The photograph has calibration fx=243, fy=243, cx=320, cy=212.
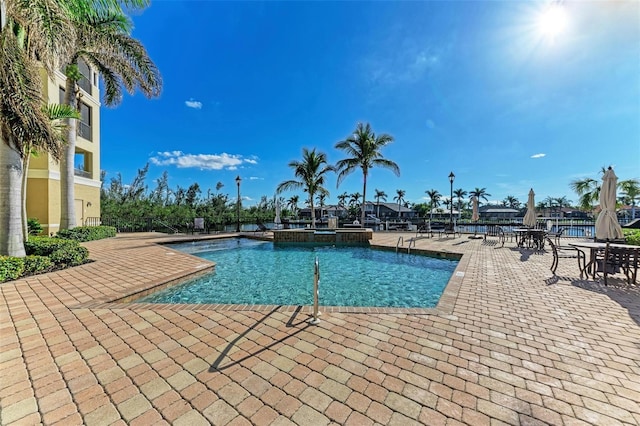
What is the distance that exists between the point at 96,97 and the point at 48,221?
7844 millimetres

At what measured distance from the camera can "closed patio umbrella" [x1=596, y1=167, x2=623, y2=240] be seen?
5914mm

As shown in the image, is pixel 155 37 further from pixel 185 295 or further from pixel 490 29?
pixel 490 29

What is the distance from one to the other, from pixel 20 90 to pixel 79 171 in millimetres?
11454

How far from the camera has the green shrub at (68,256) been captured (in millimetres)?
5727

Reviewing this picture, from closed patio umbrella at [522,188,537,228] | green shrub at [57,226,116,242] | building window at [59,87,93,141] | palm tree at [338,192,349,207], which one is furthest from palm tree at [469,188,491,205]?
building window at [59,87,93,141]

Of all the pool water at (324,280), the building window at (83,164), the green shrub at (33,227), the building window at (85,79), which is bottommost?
the pool water at (324,280)

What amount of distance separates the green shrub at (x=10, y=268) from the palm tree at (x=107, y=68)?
20.6 feet

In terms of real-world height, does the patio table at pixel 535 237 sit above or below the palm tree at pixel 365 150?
below

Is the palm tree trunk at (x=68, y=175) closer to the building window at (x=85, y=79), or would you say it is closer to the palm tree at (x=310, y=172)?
the building window at (x=85, y=79)

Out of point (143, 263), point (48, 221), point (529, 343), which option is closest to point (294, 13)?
point (143, 263)

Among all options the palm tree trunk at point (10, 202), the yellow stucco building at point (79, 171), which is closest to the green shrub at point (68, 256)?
the palm tree trunk at point (10, 202)

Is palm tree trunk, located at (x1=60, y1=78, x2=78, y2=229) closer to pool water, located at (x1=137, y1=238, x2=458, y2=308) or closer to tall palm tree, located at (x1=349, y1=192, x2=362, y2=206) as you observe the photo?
pool water, located at (x1=137, y1=238, x2=458, y2=308)

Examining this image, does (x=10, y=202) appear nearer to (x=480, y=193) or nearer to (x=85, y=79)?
(x=85, y=79)

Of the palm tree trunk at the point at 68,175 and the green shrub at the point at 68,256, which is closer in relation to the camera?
the green shrub at the point at 68,256
